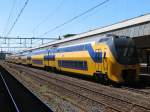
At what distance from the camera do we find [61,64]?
33156mm

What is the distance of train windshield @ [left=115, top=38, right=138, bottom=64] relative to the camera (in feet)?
69.1

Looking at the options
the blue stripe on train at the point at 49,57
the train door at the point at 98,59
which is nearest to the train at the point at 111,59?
the train door at the point at 98,59

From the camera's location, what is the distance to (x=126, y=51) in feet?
70.5

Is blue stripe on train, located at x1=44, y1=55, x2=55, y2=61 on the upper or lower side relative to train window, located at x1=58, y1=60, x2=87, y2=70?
upper

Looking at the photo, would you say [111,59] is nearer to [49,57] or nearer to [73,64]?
[73,64]

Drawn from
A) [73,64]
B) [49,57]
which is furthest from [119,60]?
[49,57]

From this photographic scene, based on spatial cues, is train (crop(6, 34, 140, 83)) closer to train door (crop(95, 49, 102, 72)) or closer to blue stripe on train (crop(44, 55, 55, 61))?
train door (crop(95, 49, 102, 72))

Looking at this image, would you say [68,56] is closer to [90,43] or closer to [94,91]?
[90,43]

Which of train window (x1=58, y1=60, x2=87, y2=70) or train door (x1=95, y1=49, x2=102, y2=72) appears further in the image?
train window (x1=58, y1=60, x2=87, y2=70)

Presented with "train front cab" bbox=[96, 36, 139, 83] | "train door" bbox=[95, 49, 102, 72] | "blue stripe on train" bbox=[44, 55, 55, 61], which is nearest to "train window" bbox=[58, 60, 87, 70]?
"train door" bbox=[95, 49, 102, 72]

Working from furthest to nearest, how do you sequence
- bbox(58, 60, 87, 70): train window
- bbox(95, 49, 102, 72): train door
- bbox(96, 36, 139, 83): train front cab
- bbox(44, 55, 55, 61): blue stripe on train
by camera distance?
bbox(44, 55, 55, 61): blue stripe on train < bbox(58, 60, 87, 70): train window < bbox(95, 49, 102, 72): train door < bbox(96, 36, 139, 83): train front cab

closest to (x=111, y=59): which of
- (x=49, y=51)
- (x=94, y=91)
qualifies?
(x=94, y=91)

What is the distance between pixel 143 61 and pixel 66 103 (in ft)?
89.2

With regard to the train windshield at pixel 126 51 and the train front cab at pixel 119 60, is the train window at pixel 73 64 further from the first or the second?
the train windshield at pixel 126 51
